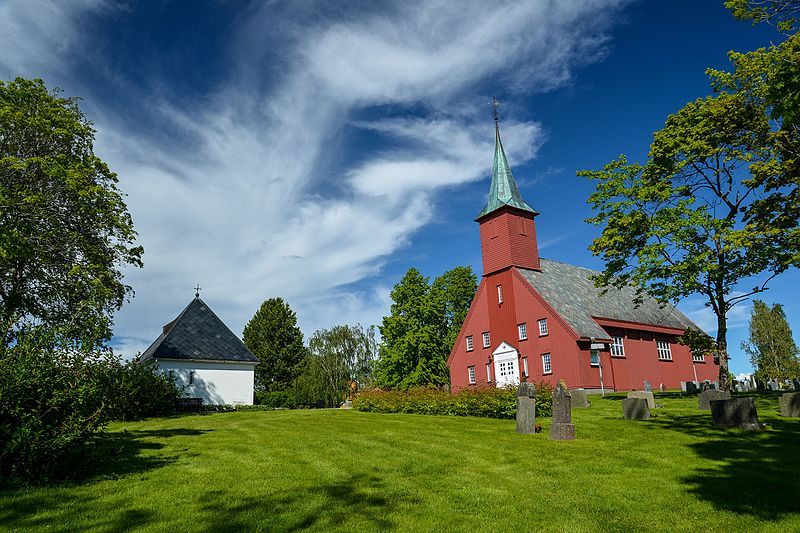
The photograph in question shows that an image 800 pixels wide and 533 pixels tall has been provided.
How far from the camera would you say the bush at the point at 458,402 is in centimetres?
2014

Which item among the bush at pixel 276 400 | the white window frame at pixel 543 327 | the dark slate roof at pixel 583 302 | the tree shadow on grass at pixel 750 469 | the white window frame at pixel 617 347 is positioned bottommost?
the bush at pixel 276 400

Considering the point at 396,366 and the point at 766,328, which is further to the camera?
the point at 766,328

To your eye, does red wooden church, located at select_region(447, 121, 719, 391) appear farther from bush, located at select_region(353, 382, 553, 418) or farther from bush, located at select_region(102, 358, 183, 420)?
bush, located at select_region(102, 358, 183, 420)

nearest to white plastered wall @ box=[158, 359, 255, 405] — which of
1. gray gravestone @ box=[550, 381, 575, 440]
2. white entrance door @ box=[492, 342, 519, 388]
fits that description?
white entrance door @ box=[492, 342, 519, 388]

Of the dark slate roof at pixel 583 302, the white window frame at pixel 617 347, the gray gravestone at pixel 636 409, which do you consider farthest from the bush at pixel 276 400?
the gray gravestone at pixel 636 409

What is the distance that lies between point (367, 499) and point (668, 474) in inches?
239

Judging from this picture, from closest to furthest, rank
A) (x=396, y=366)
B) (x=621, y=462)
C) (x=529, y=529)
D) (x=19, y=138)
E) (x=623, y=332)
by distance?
(x=529, y=529), (x=621, y=462), (x=19, y=138), (x=623, y=332), (x=396, y=366)

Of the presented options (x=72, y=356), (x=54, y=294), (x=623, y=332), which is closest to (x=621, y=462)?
(x=72, y=356)

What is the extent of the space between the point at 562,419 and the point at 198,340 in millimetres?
34897

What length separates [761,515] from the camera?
22.9ft

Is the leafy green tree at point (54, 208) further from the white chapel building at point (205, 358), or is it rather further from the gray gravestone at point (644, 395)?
the gray gravestone at point (644, 395)

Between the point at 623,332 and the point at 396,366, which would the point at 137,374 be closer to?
the point at 396,366

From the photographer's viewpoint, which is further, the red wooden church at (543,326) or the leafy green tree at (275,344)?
the leafy green tree at (275,344)

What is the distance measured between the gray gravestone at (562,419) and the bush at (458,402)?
578 centimetres
